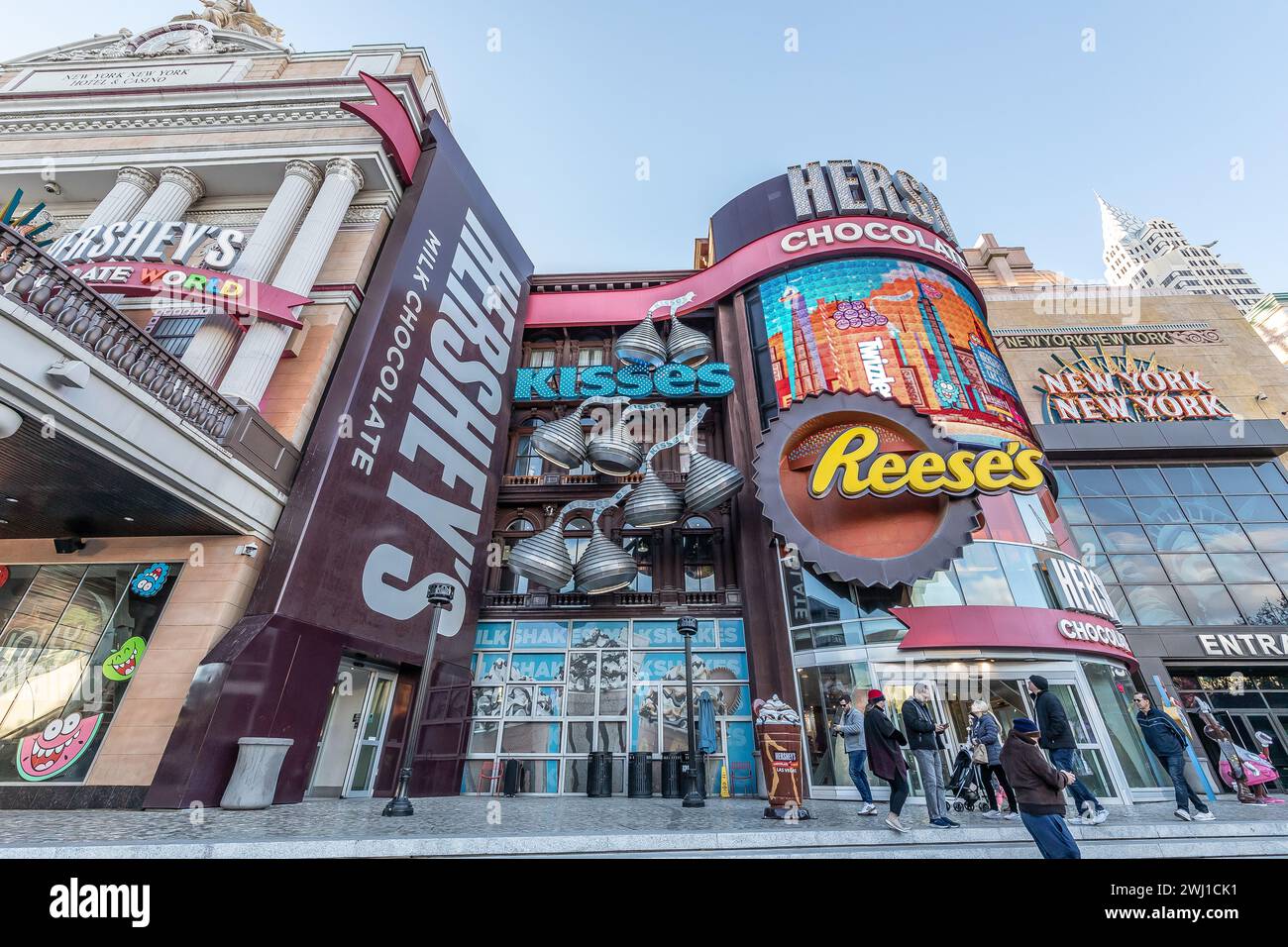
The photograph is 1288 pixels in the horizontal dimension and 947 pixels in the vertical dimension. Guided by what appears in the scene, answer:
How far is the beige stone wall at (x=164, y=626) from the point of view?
10.2m

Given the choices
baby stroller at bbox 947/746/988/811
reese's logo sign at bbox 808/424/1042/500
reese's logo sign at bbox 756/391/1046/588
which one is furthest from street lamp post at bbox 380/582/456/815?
baby stroller at bbox 947/746/988/811

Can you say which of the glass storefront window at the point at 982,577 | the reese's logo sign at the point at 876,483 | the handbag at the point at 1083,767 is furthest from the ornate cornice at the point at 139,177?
the handbag at the point at 1083,767

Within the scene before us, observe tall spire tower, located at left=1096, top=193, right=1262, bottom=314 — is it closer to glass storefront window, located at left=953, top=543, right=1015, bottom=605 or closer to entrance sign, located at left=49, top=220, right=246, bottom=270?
glass storefront window, located at left=953, top=543, right=1015, bottom=605

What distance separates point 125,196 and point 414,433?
546 inches

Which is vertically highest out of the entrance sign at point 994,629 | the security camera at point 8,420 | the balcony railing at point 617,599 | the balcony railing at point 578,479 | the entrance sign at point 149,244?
the entrance sign at point 149,244

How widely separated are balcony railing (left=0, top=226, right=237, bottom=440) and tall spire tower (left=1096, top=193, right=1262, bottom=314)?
166 metres

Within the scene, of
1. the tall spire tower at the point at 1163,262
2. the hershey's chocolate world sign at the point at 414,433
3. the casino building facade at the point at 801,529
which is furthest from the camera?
the tall spire tower at the point at 1163,262

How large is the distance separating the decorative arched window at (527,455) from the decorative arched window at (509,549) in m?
2.22

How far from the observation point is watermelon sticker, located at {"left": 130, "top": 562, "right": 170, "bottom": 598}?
11859mm

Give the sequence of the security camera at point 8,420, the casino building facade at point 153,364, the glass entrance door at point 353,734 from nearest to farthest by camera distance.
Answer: the security camera at point 8,420 < the casino building facade at point 153,364 < the glass entrance door at point 353,734

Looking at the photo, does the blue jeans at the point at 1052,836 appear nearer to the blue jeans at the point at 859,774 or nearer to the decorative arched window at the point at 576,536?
the blue jeans at the point at 859,774

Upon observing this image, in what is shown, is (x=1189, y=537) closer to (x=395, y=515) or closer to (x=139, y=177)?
(x=395, y=515)

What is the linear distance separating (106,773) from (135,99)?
23845mm
